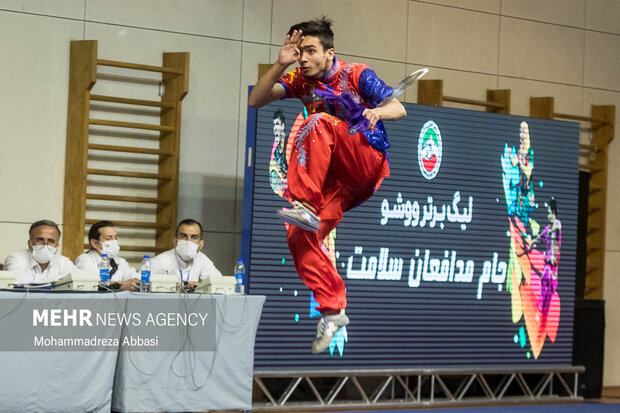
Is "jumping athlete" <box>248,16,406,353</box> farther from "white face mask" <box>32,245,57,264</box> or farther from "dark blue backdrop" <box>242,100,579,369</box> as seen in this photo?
"dark blue backdrop" <box>242,100,579,369</box>

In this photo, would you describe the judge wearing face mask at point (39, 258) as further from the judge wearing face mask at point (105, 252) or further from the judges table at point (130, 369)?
the judges table at point (130, 369)

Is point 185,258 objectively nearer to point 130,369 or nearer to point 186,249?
point 186,249

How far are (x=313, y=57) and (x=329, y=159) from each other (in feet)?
1.25

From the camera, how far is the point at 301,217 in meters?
3.35

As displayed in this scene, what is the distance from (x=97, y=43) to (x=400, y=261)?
2.75 m

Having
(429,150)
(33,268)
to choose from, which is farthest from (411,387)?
(33,268)

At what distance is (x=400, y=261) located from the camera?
23.6ft

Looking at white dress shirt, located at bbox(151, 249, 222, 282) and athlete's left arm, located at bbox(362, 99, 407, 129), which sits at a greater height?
athlete's left arm, located at bbox(362, 99, 407, 129)

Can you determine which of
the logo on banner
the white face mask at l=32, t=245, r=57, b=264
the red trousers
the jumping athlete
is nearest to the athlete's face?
the jumping athlete

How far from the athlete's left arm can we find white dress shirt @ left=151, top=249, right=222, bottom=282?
3144 millimetres

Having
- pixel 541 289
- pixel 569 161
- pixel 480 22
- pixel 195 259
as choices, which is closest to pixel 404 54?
pixel 480 22

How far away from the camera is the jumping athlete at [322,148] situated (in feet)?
11.2

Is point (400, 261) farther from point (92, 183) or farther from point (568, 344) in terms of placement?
point (92, 183)

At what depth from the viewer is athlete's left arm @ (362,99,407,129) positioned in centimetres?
321
